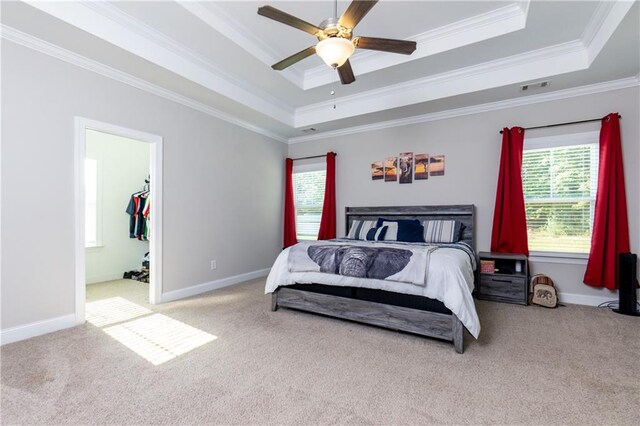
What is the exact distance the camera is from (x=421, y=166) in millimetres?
4441

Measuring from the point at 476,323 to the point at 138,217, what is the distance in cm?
493

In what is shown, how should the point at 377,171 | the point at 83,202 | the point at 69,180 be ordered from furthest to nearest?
the point at 377,171 → the point at 83,202 → the point at 69,180

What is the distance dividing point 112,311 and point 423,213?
4.12 meters

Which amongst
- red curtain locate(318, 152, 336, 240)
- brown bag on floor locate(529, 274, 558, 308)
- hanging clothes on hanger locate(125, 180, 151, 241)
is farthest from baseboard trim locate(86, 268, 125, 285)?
brown bag on floor locate(529, 274, 558, 308)

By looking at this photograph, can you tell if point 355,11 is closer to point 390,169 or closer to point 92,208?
point 390,169

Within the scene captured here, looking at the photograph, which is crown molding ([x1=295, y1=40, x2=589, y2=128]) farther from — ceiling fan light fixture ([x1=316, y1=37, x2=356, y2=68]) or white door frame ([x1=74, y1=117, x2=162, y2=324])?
white door frame ([x1=74, y1=117, x2=162, y2=324])

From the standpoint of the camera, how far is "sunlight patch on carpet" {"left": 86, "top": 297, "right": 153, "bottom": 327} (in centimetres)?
289

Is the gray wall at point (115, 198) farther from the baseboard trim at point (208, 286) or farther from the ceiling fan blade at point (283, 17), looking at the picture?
the ceiling fan blade at point (283, 17)

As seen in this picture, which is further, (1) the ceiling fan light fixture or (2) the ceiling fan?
(1) the ceiling fan light fixture

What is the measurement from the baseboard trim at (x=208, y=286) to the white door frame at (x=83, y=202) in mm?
142

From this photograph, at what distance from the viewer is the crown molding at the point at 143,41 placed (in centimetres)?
233

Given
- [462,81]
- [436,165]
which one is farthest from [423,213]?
[462,81]

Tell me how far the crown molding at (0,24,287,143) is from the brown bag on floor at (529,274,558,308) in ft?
15.2

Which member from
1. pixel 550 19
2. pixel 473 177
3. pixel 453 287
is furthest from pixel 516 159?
pixel 453 287
